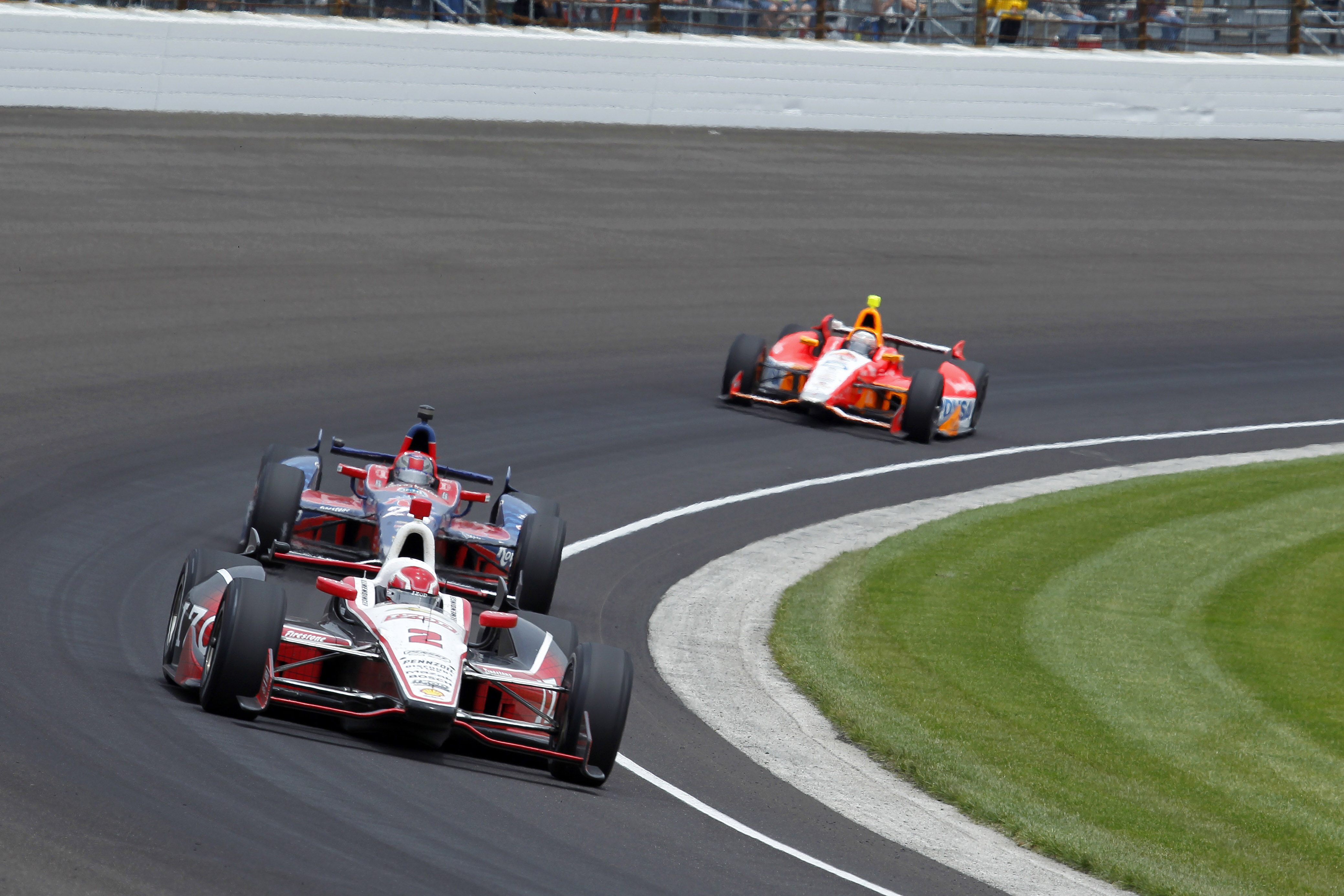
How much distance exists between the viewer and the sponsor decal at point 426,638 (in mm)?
11133

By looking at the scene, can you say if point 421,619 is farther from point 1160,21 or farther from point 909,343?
point 1160,21

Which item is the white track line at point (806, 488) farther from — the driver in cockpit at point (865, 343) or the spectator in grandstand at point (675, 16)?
the spectator in grandstand at point (675, 16)

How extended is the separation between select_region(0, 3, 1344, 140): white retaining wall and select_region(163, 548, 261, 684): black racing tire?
19.3 meters

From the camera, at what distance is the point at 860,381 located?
922 inches

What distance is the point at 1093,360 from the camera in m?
27.5

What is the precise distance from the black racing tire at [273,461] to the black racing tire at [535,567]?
210 centimetres

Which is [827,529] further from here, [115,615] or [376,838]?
[376,838]

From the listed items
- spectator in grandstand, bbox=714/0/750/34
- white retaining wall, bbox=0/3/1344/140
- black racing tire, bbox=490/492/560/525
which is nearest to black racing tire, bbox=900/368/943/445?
black racing tire, bbox=490/492/560/525

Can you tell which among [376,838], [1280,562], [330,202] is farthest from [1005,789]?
[330,202]

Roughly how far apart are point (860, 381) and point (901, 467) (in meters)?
1.59

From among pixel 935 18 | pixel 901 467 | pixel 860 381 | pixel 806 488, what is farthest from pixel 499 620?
pixel 935 18

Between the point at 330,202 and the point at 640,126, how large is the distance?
8.61m

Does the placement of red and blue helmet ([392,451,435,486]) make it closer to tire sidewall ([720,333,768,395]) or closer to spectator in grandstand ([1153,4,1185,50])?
tire sidewall ([720,333,768,395])

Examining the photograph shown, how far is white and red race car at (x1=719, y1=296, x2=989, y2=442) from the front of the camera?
2308 centimetres
